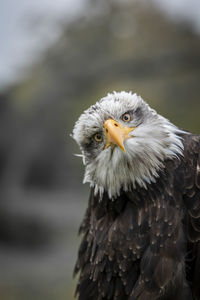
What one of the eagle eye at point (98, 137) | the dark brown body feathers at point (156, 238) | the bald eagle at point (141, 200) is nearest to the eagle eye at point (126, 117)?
the bald eagle at point (141, 200)

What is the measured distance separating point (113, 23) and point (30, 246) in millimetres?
5462

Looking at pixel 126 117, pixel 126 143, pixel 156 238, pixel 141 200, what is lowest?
pixel 156 238

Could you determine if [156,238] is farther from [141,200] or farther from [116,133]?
[116,133]

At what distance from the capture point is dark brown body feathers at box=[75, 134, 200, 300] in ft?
10.7

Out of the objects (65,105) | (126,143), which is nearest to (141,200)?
(126,143)

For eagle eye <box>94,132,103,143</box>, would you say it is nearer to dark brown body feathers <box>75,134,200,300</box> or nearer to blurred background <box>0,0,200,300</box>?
dark brown body feathers <box>75,134,200,300</box>

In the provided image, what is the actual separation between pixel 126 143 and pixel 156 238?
685 mm

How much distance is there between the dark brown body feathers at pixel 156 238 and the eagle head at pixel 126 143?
8cm

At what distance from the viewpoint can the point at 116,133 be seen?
127 inches

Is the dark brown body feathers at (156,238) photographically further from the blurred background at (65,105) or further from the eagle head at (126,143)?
the blurred background at (65,105)

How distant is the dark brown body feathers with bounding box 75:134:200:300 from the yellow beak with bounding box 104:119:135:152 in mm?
384

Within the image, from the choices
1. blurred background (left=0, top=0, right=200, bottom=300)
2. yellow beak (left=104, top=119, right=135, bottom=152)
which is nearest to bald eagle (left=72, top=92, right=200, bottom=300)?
yellow beak (left=104, top=119, right=135, bottom=152)

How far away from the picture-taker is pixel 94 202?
377 cm

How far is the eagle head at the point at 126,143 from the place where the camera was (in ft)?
11.1
